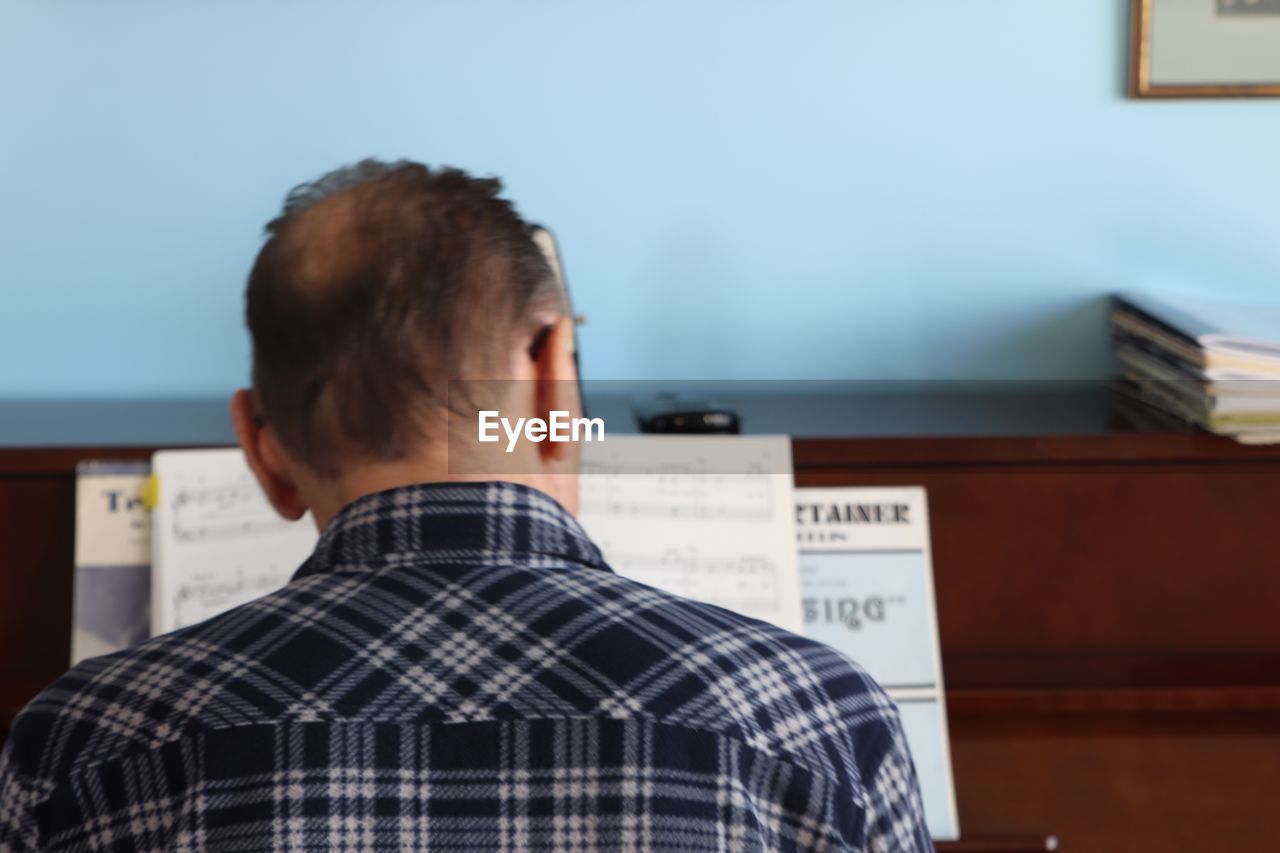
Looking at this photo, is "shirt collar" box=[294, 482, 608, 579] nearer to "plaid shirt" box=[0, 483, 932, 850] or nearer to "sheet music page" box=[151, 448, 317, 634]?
"plaid shirt" box=[0, 483, 932, 850]

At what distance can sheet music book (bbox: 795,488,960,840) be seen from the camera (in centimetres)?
131

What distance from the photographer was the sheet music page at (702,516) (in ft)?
4.25

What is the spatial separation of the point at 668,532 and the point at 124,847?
2.30 feet

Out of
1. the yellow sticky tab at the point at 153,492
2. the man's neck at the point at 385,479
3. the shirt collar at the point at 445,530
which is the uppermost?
the man's neck at the point at 385,479

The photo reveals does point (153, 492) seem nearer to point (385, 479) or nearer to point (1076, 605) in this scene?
point (385, 479)

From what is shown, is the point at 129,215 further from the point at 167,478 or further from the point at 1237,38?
the point at 1237,38

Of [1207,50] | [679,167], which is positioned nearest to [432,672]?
[679,167]

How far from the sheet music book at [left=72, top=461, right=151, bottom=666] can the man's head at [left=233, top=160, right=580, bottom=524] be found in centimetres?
62

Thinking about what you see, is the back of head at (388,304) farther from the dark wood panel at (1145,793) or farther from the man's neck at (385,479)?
the dark wood panel at (1145,793)

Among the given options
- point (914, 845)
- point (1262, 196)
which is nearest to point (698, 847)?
point (914, 845)

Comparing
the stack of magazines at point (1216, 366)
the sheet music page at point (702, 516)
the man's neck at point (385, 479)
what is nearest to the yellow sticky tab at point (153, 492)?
the sheet music page at point (702, 516)

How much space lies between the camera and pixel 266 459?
83cm

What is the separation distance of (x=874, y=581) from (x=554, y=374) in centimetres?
65

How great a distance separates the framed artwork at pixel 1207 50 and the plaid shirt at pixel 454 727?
113 centimetres
